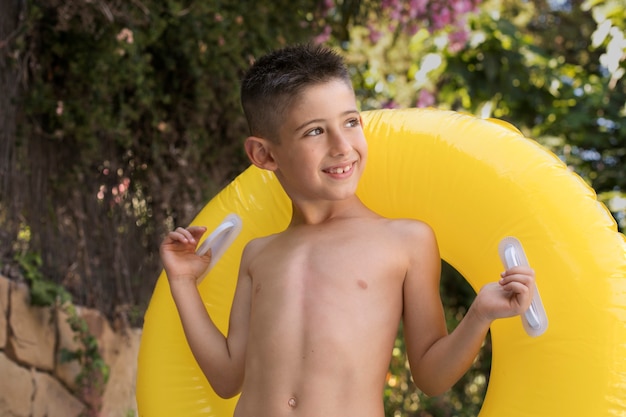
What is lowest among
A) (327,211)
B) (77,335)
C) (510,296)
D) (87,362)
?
(87,362)

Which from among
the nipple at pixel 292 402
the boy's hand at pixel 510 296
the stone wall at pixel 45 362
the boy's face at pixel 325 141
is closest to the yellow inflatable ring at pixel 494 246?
the boy's hand at pixel 510 296

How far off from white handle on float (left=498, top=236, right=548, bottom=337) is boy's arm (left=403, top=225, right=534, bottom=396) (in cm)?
14

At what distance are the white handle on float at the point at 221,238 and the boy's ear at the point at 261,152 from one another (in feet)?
1.25

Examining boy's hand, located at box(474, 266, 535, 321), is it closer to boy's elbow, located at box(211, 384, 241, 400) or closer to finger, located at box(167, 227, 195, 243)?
boy's elbow, located at box(211, 384, 241, 400)

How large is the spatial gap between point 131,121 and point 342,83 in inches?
97.2

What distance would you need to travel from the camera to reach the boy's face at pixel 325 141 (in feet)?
6.19

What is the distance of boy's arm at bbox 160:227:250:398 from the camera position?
2.09m

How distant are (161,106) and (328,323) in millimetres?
2675

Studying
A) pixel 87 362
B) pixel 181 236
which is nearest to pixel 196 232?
pixel 181 236

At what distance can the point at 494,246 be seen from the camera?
205cm

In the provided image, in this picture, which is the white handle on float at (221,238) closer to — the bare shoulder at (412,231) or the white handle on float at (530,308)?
the bare shoulder at (412,231)

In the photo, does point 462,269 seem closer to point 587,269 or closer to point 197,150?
point 587,269

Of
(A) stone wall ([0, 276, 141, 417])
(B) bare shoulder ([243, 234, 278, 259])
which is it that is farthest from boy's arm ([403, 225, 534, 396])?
(A) stone wall ([0, 276, 141, 417])

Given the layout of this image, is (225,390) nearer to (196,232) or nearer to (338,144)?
(196,232)
